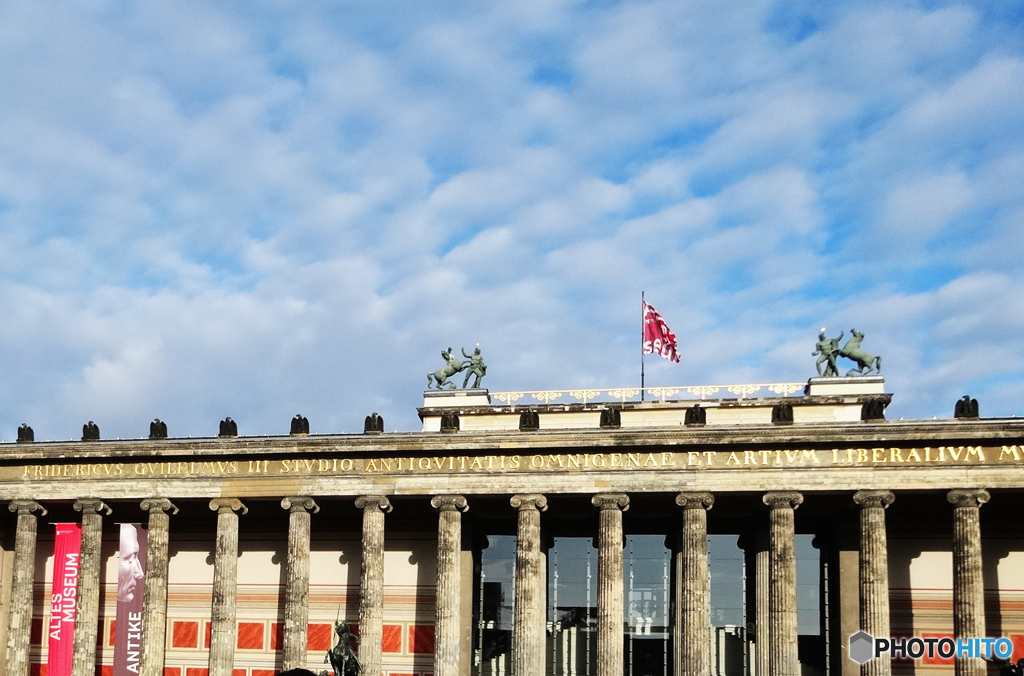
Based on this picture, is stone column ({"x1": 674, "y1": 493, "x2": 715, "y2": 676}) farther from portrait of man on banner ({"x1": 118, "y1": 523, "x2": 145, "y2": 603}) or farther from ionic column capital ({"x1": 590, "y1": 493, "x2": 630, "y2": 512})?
portrait of man on banner ({"x1": 118, "y1": 523, "x2": 145, "y2": 603})

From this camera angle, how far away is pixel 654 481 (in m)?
52.8

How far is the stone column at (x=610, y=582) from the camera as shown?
170 ft

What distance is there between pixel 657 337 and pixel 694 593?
13375 millimetres

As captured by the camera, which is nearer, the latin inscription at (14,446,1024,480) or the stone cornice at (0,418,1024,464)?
the stone cornice at (0,418,1024,464)

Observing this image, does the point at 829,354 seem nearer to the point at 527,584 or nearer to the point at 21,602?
the point at 527,584

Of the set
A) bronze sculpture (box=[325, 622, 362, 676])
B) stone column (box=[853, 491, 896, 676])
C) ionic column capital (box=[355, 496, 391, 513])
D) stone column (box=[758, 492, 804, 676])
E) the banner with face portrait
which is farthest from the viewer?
the banner with face portrait

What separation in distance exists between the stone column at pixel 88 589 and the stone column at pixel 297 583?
9520mm

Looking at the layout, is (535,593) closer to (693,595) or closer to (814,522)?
(693,595)

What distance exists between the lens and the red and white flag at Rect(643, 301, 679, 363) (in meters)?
58.6

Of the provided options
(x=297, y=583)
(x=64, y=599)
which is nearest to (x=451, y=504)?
(x=297, y=583)

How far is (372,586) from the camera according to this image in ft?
179

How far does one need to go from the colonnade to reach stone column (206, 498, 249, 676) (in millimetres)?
51

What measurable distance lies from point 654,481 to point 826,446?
7632 millimetres

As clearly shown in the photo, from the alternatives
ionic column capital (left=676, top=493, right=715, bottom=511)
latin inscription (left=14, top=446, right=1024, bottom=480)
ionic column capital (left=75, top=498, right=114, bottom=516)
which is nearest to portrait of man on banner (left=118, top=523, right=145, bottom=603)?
ionic column capital (left=75, top=498, right=114, bottom=516)
